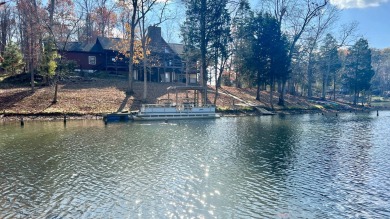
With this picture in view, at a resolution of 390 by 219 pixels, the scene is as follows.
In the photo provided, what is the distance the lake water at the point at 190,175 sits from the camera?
34.9 feet

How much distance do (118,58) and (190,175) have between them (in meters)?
42.8

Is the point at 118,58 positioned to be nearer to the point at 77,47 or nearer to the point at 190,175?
the point at 77,47

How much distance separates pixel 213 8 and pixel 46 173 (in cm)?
3435

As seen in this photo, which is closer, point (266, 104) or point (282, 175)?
point (282, 175)

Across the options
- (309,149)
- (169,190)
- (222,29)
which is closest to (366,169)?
(309,149)

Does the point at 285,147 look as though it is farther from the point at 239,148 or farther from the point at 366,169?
the point at 366,169

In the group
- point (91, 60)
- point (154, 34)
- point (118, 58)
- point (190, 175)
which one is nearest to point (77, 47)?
point (91, 60)

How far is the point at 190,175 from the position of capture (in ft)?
47.3

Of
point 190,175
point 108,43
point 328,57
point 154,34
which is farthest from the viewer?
point 328,57

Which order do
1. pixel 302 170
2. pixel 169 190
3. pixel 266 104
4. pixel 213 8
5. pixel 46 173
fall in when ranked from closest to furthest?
pixel 169 190, pixel 46 173, pixel 302 170, pixel 213 8, pixel 266 104

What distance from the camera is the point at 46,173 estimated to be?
14.4 metres

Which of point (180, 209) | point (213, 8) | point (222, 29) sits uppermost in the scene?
point (213, 8)

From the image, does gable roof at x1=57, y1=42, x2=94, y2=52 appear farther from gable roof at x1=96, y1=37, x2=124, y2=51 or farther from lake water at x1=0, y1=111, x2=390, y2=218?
lake water at x1=0, y1=111, x2=390, y2=218

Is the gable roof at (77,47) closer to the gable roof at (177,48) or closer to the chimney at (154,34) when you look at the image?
the chimney at (154,34)
